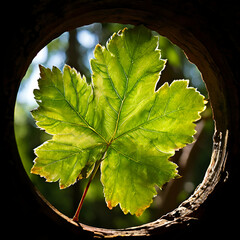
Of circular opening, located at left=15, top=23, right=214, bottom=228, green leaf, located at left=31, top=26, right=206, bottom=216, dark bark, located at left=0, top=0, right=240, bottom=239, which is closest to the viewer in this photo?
dark bark, located at left=0, top=0, right=240, bottom=239

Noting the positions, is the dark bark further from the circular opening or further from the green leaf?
the circular opening

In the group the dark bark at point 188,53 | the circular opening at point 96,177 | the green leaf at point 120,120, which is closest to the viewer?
the dark bark at point 188,53

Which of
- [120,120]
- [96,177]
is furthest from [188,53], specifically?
[96,177]

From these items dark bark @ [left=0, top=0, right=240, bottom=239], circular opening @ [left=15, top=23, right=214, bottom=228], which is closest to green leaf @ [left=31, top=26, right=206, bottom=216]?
dark bark @ [left=0, top=0, right=240, bottom=239]

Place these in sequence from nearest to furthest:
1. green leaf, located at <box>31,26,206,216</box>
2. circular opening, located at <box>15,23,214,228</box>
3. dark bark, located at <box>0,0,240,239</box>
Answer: dark bark, located at <box>0,0,240,239</box> < green leaf, located at <box>31,26,206,216</box> < circular opening, located at <box>15,23,214,228</box>

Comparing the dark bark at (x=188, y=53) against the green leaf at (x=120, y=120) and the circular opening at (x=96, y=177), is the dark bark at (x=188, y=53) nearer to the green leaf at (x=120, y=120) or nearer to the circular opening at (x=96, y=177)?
the green leaf at (x=120, y=120)

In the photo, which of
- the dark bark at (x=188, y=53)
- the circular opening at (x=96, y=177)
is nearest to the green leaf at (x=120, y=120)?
the dark bark at (x=188, y=53)

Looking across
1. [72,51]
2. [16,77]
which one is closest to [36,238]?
[16,77]

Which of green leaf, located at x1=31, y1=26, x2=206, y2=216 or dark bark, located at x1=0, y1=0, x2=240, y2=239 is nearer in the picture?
dark bark, located at x1=0, y1=0, x2=240, y2=239

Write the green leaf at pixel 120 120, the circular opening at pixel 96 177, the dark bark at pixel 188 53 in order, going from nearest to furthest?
the dark bark at pixel 188 53, the green leaf at pixel 120 120, the circular opening at pixel 96 177
